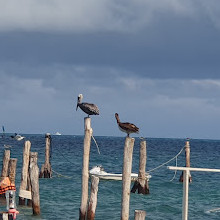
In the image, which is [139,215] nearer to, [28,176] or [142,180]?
[28,176]

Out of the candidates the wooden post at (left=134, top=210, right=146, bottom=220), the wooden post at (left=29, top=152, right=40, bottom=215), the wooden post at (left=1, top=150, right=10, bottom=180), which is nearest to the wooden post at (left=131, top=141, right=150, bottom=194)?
the wooden post at (left=1, top=150, right=10, bottom=180)

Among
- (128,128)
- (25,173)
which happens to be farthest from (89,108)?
(25,173)

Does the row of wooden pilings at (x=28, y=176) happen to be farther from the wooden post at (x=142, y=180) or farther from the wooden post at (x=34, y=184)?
the wooden post at (x=142, y=180)

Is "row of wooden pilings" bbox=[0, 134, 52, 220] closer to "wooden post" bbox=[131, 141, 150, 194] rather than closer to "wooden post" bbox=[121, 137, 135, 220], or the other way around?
"wooden post" bbox=[121, 137, 135, 220]

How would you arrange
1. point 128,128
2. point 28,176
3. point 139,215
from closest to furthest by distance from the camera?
1. point 139,215
2. point 128,128
3. point 28,176

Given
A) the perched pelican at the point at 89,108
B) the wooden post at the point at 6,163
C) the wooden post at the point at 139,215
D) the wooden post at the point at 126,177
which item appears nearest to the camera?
the wooden post at the point at 139,215

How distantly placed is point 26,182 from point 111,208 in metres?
4.11

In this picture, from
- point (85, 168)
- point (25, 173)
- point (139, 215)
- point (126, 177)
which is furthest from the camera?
point (25, 173)

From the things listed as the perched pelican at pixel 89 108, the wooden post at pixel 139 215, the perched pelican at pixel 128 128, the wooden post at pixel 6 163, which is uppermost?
the perched pelican at pixel 89 108

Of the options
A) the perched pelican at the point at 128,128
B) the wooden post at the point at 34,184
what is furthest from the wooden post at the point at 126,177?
the wooden post at the point at 34,184

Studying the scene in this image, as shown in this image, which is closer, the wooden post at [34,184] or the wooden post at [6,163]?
the wooden post at [34,184]

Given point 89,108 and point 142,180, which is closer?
point 89,108

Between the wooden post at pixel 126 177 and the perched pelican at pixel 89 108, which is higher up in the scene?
the perched pelican at pixel 89 108

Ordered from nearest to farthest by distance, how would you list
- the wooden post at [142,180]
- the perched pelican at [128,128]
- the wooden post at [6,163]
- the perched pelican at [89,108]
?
the perched pelican at [128,128], the perched pelican at [89,108], the wooden post at [6,163], the wooden post at [142,180]
